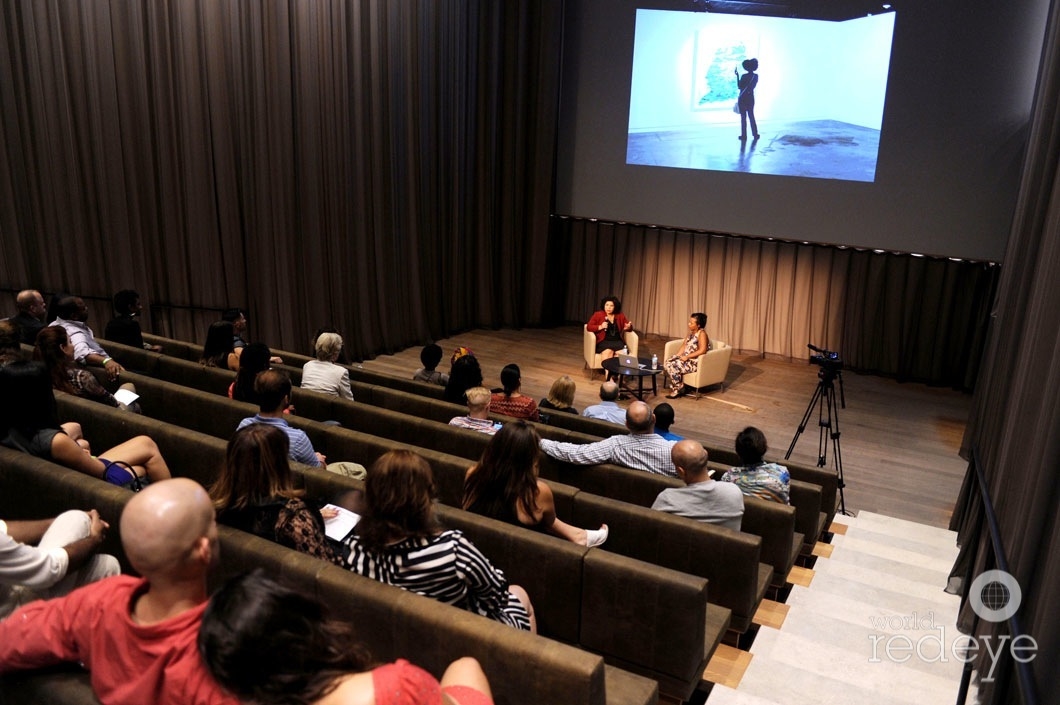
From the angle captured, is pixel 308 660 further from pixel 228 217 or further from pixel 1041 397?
pixel 228 217

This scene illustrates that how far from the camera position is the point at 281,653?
4.99 feet

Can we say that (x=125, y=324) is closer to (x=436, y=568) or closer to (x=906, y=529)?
(x=436, y=568)

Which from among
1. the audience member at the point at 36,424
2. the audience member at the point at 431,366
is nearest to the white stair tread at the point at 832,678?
the audience member at the point at 36,424

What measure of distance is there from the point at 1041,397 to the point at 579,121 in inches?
324

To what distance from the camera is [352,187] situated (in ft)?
28.7

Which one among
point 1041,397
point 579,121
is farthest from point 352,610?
point 579,121

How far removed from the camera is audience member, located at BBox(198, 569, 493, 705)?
151 cm

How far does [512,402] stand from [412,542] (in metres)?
2.81

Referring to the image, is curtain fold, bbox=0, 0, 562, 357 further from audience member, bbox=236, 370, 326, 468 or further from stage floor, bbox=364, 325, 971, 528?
audience member, bbox=236, 370, 326, 468

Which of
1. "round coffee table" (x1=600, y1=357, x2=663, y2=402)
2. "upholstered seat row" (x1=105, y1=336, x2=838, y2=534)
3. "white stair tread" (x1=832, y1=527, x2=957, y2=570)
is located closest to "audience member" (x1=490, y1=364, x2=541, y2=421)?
"upholstered seat row" (x1=105, y1=336, x2=838, y2=534)

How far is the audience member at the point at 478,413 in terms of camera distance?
452 cm

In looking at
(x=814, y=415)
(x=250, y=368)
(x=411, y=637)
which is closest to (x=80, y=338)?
(x=250, y=368)

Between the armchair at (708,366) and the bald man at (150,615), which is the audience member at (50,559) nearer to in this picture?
the bald man at (150,615)

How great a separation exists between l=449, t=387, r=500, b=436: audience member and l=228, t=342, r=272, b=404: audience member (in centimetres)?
119
